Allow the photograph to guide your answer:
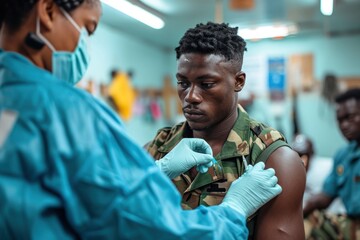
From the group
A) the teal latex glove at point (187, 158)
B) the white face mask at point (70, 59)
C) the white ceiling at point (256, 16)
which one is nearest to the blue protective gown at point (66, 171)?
the white face mask at point (70, 59)

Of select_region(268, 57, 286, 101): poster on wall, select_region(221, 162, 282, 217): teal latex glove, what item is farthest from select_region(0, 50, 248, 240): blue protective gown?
select_region(268, 57, 286, 101): poster on wall

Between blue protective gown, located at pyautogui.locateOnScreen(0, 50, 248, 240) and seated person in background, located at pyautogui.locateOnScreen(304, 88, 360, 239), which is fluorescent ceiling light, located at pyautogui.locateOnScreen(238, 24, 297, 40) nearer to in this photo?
seated person in background, located at pyautogui.locateOnScreen(304, 88, 360, 239)

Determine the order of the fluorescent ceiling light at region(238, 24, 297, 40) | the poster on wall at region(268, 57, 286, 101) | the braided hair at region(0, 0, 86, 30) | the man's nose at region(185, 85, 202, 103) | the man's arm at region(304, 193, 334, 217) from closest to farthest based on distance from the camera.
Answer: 1. the braided hair at region(0, 0, 86, 30)
2. the man's nose at region(185, 85, 202, 103)
3. the man's arm at region(304, 193, 334, 217)
4. the fluorescent ceiling light at region(238, 24, 297, 40)
5. the poster on wall at region(268, 57, 286, 101)

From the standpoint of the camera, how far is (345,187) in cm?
323

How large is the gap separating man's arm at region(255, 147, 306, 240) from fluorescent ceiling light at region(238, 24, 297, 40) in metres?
3.37

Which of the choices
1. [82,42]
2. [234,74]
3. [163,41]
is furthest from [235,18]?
[82,42]

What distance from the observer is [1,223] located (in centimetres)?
93

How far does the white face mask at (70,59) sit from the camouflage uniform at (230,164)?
25.7 inches

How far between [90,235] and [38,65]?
1.52 feet

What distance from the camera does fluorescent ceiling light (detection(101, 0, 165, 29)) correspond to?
3.97m

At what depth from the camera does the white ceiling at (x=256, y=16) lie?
4781 millimetres

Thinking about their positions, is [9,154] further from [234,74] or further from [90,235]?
[234,74]

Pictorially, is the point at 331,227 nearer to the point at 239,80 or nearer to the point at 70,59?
the point at 239,80

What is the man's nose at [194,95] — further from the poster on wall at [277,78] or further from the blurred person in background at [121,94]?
the poster on wall at [277,78]
